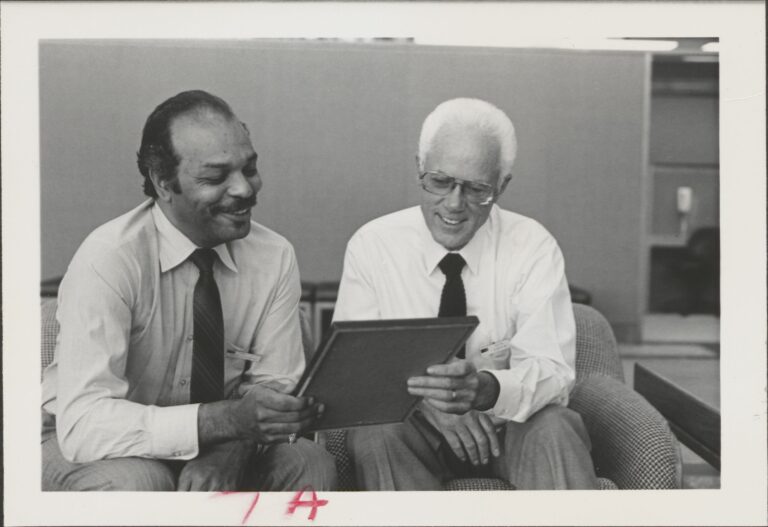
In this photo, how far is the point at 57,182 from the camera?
211 cm

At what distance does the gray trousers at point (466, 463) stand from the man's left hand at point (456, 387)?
10 centimetres

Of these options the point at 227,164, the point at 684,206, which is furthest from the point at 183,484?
Answer: the point at 684,206

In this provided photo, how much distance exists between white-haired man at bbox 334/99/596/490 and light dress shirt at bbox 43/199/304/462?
0.21m

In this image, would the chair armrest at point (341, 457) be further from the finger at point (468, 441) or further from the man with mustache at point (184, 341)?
the finger at point (468, 441)

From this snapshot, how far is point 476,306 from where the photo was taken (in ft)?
7.02

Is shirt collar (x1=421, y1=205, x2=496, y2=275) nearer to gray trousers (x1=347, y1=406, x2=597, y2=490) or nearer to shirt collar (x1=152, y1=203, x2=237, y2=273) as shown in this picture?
gray trousers (x1=347, y1=406, x2=597, y2=490)

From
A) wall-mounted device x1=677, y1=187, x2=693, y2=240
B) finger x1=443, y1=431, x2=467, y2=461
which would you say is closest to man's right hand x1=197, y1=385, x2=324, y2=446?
finger x1=443, y1=431, x2=467, y2=461

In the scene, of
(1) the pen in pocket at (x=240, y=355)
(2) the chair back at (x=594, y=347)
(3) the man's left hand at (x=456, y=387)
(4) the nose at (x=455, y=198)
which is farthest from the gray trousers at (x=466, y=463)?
(4) the nose at (x=455, y=198)

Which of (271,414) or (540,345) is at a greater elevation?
(540,345)

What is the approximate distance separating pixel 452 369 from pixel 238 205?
A: 2.32 ft

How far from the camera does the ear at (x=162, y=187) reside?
204 cm

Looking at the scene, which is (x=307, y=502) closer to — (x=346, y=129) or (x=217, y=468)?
(x=217, y=468)

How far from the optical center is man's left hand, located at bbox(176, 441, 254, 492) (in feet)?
6.63

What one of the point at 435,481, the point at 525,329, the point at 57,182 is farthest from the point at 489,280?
the point at 57,182
